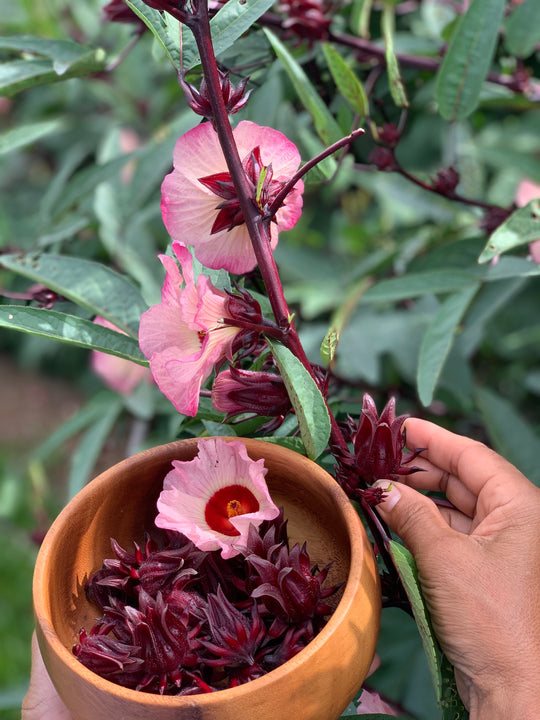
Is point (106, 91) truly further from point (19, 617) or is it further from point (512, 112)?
point (19, 617)

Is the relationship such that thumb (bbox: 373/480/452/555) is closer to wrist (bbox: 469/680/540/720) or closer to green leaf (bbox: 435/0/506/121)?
wrist (bbox: 469/680/540/720)

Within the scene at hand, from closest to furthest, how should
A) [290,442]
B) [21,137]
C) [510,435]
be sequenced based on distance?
[290,442] → [21,137] → [510,435]

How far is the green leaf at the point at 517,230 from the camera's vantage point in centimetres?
66

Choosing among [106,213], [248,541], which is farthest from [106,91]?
[248,541]

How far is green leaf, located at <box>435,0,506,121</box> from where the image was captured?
30.4 inches

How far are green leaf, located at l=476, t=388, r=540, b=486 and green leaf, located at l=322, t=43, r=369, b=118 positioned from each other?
505 millimetres

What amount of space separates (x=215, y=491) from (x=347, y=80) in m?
0.44

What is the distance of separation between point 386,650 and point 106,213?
30.9 inches

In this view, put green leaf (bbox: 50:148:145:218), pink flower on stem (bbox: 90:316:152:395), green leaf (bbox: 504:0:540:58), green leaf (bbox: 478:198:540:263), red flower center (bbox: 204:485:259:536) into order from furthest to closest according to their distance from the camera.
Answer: pink flower on stem (bbox: 90:316:152:395) → green leaf (bbox: 50:148:145:218) → green leaf (bbox: 504:0:540:58) → green leaf (bbox: 478:198:540:263) → red flower center (bbox: 204:485:259:536)

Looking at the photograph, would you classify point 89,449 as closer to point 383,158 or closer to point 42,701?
point 42,701

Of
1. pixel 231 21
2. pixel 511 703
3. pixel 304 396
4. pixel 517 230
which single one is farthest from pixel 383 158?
pixel 511 703

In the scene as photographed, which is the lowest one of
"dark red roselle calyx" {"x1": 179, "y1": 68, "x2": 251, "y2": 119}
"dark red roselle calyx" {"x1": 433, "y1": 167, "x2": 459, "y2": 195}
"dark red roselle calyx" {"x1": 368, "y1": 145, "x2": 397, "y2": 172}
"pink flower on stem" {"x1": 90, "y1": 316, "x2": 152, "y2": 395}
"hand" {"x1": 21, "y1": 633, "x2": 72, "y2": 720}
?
"pink flower on stem" {"x1": 90, "y1": 316, "x2": 152, "y2": 395}

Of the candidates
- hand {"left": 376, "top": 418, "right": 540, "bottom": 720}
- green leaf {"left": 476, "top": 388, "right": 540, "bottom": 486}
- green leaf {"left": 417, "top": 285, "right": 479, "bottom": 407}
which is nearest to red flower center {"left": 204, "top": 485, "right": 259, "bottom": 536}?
hand {"left": 376, "top": 418, "right": 540, "bottom": 720}

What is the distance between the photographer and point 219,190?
0.51 m
